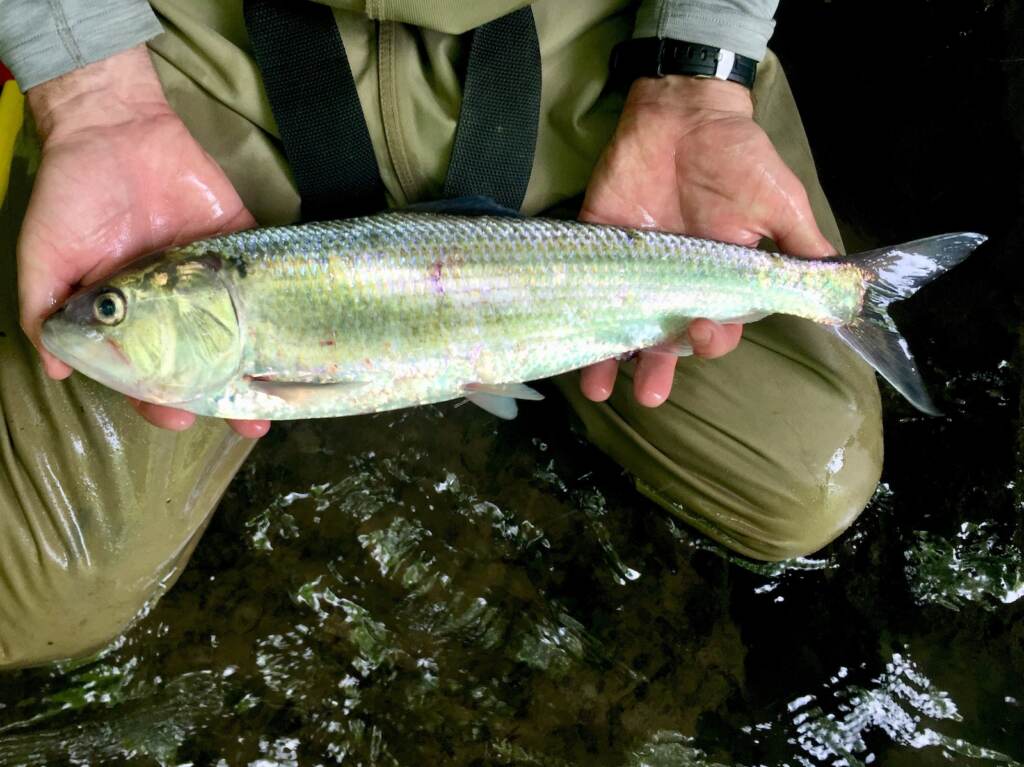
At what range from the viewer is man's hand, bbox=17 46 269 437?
204 centimetres

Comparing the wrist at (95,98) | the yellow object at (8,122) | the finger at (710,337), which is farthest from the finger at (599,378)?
the yellow object at (8,122)

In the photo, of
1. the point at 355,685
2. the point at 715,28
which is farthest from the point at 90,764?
the point at 715,28

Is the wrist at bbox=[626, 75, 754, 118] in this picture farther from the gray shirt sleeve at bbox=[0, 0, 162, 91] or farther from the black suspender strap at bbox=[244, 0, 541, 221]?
the gray shirt sleeve at bbox=[0, 0, 162, 91]

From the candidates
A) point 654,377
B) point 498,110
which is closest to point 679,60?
point 498,110

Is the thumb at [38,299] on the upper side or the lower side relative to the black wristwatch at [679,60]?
lower

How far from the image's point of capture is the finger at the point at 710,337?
7.48ft

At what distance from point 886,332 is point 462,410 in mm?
1638

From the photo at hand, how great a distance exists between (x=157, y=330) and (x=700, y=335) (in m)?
1.52

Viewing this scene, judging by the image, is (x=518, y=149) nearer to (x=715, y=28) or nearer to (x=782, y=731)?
(x=715, y=28)

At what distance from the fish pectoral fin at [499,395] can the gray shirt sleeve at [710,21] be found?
4.10 feet

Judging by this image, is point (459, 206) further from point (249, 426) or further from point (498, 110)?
point (249, 426)

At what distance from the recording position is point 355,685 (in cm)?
270

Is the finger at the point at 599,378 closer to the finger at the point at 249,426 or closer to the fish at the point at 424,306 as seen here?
the fish at the point at 424,306

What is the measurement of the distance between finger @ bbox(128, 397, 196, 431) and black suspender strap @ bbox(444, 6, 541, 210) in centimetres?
106
